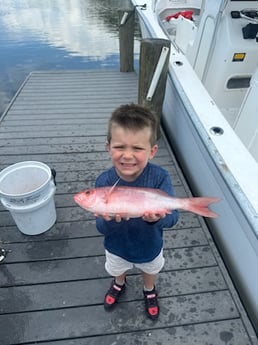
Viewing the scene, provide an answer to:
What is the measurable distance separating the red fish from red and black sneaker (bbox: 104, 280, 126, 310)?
918mm

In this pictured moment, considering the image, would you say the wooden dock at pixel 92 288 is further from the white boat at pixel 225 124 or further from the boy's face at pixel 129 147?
the boy's face at pixel 129 147

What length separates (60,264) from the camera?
234 cm


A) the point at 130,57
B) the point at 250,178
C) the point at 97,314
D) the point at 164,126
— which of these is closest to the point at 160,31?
the point at 164,126

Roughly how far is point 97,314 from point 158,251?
70cm

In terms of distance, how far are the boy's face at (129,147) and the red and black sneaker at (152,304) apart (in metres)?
1.08

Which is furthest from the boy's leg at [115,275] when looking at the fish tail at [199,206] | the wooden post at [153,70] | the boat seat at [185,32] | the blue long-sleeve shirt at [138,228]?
the boat seat at [185,32]

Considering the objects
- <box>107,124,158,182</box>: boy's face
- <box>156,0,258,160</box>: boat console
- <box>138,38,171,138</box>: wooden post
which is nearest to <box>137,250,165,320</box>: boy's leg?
<box>107,124,158,182</box>: boy's face

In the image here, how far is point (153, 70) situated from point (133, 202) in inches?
93.1

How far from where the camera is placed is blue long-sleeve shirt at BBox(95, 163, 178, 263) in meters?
1.56

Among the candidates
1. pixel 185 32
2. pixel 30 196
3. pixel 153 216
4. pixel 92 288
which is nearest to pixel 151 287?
pixel 92 288

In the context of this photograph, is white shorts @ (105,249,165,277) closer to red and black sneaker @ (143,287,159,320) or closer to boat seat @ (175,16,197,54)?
red and black sneaker @ (143,287,159,320)

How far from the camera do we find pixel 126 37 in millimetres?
5910

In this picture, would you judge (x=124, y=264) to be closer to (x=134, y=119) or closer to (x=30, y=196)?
(x=30, y=196)

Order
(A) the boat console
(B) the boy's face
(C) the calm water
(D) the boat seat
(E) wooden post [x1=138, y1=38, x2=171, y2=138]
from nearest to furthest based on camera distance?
1. (B) the boy's face
2. (A) the boat console
3. (E) wooden post [x1=138, y1=38, x2=171, y2=138]
4. (D) the boat seat
5. (C) the calm water
